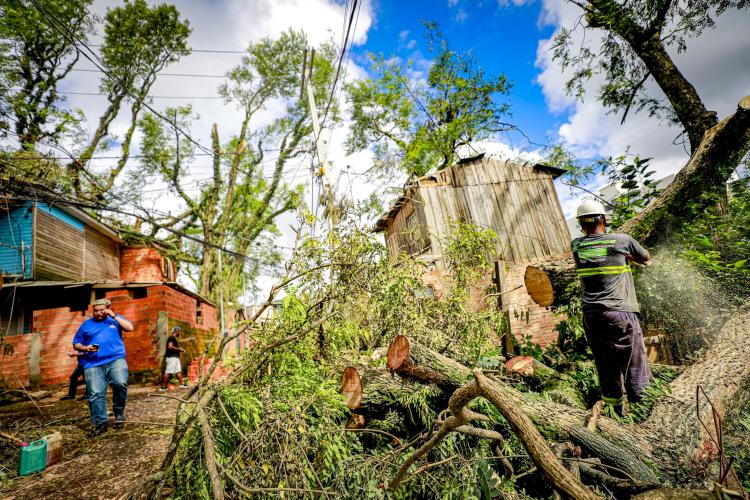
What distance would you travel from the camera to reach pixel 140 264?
1461 cm

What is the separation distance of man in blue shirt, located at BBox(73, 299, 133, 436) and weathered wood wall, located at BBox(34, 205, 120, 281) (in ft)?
26.2

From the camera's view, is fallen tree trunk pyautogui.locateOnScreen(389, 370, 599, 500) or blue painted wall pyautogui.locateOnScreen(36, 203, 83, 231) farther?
blue painted wall pyautogui.locateOnScreen(36, 203, 83, 231)

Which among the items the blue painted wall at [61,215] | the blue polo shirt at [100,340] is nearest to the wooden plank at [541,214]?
the blue polo shirt at [100,340]

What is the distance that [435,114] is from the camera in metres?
16.8

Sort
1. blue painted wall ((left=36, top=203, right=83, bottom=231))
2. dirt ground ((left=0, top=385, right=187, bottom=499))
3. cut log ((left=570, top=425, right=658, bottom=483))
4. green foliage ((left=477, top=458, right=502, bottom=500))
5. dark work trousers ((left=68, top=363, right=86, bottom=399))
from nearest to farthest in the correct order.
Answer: green foliage ((left=477, top=458, right=502, bottom=500)) → cut log ((left=570, top=425, right=658, bottom=483)) → dirt ground ((left=0, top=385, right=187, bottom=499)) → dark work trousers ((left=68, top=363, right=86, bottom=399)) → blue painted wall ((left=36, top=203, right=83, bottom=231))

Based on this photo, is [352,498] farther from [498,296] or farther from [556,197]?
[556,197]

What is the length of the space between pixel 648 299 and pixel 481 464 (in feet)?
15.3

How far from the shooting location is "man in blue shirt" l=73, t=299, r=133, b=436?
416 cm

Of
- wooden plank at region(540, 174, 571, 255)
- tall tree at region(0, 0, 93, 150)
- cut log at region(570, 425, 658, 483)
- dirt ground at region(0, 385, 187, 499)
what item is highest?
tall tree at region(0, 0, 93, 150)

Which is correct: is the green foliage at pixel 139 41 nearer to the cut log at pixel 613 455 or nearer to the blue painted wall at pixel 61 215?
the blue painted wall at pixel 61 215

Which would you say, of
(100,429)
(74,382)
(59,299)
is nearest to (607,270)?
(100,429)

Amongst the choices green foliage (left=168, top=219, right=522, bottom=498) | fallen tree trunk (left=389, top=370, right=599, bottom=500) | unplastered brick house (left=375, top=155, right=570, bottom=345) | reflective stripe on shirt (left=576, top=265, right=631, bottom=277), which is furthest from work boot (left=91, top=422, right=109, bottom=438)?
unplastered brick house (left=375, top=155, right=570, bottom=345)

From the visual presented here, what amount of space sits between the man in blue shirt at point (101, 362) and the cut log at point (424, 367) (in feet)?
12.0

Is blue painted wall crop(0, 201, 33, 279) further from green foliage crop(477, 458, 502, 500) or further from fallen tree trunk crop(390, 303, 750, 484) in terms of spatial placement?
green foliage crop(477, 458, 502, 500)
